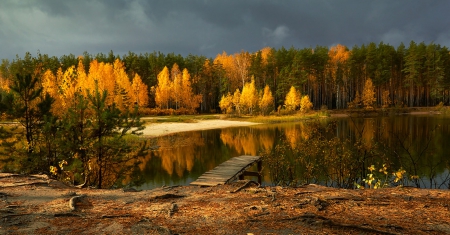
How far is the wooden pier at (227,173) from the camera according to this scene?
38.6ft

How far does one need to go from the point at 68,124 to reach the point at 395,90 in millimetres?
81017

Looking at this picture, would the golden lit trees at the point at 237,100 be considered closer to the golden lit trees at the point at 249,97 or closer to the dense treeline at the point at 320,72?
the golden lit trees at the point at 249,97

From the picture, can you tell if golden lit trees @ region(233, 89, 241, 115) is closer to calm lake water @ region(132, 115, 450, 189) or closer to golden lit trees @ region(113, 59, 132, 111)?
golden lit trees @ region(113, 59, 132, 111)

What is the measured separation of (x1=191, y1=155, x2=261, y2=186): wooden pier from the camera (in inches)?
464

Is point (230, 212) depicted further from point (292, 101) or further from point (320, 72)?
point (320, 72)

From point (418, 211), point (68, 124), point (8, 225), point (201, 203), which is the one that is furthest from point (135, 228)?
point (68, 124)

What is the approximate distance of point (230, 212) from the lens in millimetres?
5750

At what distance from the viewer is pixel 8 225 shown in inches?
204

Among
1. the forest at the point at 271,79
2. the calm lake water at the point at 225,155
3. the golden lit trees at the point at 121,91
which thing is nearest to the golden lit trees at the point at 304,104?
the forest at the point at 271,79

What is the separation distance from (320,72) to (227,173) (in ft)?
218

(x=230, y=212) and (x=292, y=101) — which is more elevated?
(x=292, y=101)

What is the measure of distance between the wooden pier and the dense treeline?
53.4 metres

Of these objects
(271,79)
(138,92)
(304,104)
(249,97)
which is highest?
(271,79)

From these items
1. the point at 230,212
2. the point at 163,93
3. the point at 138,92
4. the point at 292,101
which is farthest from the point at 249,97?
the point at 230,212
